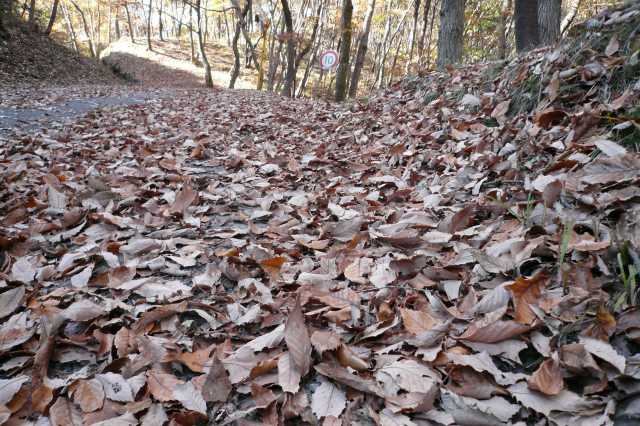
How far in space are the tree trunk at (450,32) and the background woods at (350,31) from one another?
0.01 meters

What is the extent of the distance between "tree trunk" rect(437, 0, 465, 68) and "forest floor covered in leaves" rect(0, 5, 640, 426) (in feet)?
11.5

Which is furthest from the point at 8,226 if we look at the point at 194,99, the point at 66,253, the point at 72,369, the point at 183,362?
the point at 194,99

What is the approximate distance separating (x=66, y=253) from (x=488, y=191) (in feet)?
7.33

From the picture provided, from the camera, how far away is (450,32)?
21.7 feet

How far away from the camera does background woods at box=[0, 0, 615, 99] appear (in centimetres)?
645

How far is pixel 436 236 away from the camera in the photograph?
1.87 metres

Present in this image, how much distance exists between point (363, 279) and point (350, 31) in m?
7.99

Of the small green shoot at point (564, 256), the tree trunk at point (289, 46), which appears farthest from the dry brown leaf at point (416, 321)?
the tree trunk at point (289, 46)

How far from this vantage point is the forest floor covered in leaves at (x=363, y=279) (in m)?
1.14

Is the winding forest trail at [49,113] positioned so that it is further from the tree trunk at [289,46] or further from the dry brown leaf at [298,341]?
the dry brown leaf at [298,341]

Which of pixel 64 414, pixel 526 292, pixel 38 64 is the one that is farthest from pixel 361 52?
pixel 64 414

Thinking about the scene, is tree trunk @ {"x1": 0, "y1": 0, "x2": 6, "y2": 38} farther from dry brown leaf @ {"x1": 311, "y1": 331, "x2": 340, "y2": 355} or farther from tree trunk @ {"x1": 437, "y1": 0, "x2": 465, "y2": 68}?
dry brown leaf @ {"x1": 311, "y1": 331, "x2": 340, "y2": 355}

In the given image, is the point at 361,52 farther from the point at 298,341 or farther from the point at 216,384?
the point at 216,384

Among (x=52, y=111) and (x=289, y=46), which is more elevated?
(x=289, y=46)
